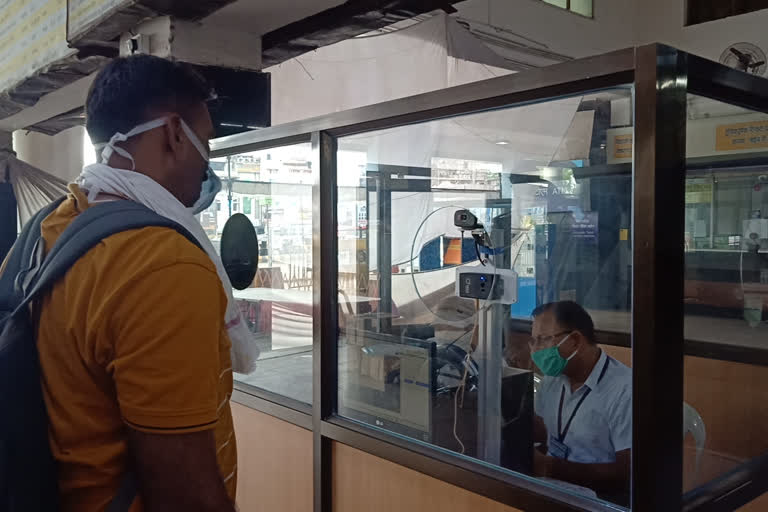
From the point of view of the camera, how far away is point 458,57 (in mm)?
4652

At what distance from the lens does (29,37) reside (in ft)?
10.1

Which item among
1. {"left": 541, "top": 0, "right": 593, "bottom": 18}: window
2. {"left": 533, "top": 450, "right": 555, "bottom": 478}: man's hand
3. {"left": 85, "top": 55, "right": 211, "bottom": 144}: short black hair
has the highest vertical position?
{"left": 541, "top": 0, "right": 593, "bottom": 18}: window

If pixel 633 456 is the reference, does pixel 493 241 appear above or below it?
above

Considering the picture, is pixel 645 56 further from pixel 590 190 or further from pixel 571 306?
pixel 590 190

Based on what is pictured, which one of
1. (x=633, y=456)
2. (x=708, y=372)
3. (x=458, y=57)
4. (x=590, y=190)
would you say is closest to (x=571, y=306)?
(x=590, y=190)

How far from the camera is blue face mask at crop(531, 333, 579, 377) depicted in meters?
2.08

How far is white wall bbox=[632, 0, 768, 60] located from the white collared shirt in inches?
236

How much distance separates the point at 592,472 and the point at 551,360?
1.19 feet

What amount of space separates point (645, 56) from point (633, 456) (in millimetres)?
775

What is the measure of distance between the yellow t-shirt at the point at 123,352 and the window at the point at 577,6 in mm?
8385

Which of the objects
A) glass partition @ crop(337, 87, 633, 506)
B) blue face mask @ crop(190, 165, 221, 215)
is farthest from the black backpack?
glass partition @ crop(337, 87, 633, 506)

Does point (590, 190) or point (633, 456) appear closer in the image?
point (633, 456)

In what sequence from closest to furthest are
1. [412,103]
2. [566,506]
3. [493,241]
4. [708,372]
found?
1. [566,506]
2. [412,103]
3. [493,241]
4. [708,372]

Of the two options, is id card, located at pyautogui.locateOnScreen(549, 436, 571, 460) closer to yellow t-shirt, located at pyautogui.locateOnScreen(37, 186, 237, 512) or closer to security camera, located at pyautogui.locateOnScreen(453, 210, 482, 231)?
security camera, located at pyautogui.locateOnScreen(453, 210, 482, 231)
